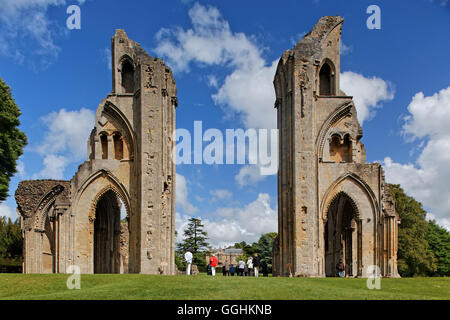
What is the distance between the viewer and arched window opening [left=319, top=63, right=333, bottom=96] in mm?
27219

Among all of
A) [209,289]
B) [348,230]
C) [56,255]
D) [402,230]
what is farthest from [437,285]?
[402,230]

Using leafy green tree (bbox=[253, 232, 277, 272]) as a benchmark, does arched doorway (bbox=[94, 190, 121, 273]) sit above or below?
above

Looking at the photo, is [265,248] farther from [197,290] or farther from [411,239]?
[197,290]

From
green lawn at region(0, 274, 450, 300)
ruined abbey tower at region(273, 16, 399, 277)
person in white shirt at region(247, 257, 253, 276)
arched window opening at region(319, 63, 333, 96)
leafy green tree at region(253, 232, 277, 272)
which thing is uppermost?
arched window opening at region(319, 63, 333, 96)

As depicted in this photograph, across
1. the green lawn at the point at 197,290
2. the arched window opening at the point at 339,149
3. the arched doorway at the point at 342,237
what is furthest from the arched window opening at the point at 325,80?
the green lawn at the point at 197,290

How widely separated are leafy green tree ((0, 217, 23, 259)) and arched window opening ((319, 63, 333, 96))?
2551 cm

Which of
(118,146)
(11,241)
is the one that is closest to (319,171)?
(118,146)

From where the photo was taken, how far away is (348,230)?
27.9 meters

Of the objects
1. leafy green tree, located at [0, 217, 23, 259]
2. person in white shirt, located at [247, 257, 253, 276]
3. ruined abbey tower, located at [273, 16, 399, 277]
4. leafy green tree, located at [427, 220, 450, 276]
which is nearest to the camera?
ruined abbey tower, located at [273, 16, 399, 277]

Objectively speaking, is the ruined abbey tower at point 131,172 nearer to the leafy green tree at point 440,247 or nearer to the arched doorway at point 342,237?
the arched doorway at point 342,237

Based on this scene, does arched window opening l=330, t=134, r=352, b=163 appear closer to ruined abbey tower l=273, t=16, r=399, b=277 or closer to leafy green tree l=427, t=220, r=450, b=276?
ruined abbey tower l=273, t=16, r=399, b=277

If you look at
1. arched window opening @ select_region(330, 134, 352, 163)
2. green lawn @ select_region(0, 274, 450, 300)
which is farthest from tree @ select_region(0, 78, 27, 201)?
arched window opening @ select_region(330, 134, 352, 163)

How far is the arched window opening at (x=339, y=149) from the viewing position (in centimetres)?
2584
